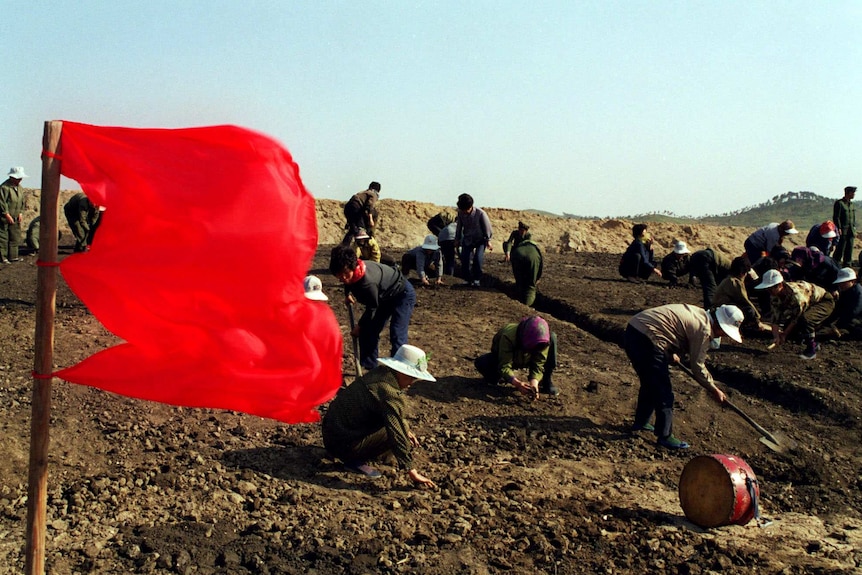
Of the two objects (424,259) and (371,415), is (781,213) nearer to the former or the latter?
(424,259)

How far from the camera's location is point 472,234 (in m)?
14.6

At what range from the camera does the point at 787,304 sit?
10883 millimetres

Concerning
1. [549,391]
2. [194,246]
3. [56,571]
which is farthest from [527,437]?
[194,246]

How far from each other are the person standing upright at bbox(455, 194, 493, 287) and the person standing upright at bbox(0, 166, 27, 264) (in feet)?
24.1

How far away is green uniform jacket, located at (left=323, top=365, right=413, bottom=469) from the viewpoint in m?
5.71

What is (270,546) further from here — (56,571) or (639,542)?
(639,542)

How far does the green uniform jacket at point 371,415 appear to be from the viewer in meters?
5.71

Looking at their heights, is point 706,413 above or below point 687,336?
below

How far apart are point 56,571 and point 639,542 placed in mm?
3548

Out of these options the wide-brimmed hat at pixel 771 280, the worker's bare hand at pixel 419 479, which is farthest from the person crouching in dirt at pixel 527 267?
the worker's bare hand at pixel 419 479

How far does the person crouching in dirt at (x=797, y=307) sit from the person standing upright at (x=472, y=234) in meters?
5.00

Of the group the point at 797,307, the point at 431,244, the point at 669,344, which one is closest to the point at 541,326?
the point at 669,344

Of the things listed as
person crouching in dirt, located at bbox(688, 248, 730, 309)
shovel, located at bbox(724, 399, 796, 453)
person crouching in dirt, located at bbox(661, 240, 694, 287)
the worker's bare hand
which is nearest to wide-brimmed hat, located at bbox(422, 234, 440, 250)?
person crouching in dirt, located at bbox(688, 248, 730, 309)

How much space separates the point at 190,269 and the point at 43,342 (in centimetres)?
66
